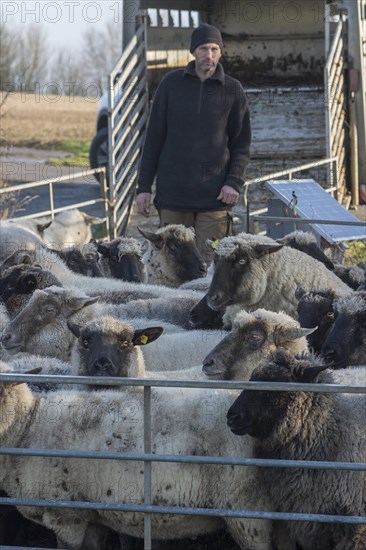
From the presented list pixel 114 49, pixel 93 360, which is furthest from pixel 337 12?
pixel 114 49

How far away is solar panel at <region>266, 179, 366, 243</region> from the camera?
9.50 metres

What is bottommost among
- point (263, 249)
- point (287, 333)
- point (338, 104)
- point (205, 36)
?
point (287, 333)

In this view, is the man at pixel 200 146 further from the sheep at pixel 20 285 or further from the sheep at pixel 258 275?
the sheep at pixel 20 285

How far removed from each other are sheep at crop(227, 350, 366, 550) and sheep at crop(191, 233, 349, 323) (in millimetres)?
1790

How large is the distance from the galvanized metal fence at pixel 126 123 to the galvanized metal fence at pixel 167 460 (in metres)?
8.54

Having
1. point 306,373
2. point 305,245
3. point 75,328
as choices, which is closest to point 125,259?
point 305,245

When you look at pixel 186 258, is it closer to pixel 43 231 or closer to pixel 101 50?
pixel 43 231

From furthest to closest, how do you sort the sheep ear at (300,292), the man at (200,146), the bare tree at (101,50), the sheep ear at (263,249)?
the bare tree at (101,50)
the man at (200,146)
the sheep ear at (263,249)
the sheep ear at (300,292)

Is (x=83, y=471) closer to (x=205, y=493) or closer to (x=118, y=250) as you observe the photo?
(x=205, y=493)

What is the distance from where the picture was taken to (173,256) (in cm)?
857

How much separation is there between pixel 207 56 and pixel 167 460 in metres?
4.89

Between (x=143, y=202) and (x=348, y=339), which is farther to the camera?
(x=143, y=202)

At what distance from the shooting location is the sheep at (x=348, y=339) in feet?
18.7

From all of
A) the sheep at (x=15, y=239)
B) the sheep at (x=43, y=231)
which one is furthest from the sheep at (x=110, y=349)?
the sheep at (x=15, y=239)
